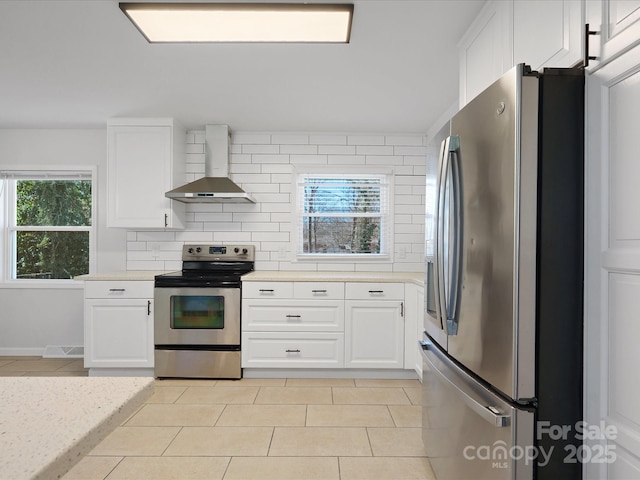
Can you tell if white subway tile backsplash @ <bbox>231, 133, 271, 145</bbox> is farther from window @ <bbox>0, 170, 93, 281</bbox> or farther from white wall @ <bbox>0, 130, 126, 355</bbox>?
window @ <bbox>0, 170, 93, 281</bbox>

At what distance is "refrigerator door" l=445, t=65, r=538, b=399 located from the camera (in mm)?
1257

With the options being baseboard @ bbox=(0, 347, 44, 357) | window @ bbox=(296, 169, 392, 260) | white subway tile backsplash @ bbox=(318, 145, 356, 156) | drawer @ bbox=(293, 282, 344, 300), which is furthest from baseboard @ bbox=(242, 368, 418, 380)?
baseboard @ bbox=(0, 347, 44, 357)

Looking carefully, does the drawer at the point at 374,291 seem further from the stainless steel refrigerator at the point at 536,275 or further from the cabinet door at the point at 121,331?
the stainless steel refrigerator at the point at 536,275

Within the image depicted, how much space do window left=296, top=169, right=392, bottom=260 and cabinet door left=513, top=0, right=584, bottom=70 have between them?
2.52 metres

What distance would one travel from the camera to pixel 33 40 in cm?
225

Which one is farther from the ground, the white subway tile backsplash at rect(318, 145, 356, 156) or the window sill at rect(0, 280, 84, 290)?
the white subway tile backsplash at rect(318, 145, 356, 156)

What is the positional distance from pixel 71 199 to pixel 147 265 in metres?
1.08

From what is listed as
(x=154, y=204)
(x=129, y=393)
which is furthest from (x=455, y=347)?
(x=154, y=204)

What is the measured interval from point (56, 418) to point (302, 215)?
3.51 metres

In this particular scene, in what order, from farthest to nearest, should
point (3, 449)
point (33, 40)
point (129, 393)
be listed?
point (33, 40) < point (129, 393) < point (3, 449)

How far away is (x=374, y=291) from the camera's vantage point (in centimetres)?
348

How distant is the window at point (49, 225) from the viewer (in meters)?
4.20

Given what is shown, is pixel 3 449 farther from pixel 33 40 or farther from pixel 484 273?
pixel 33 40

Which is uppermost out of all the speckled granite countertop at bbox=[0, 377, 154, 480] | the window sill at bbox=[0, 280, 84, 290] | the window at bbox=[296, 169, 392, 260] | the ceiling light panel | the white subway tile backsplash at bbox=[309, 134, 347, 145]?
the ceiling light panel
